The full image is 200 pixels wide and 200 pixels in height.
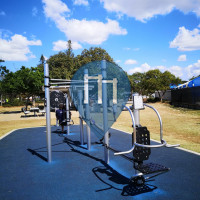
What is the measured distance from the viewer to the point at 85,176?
13.1ft

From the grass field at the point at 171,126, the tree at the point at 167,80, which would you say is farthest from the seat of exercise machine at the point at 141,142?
the tree at the point at 167,80

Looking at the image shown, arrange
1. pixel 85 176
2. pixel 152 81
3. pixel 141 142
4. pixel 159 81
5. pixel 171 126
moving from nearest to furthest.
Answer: pixel 141 142 < pixel 85 176 < pixel 171 126 < pixel 152 81 < pixel 159 81

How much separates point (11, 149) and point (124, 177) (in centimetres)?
413

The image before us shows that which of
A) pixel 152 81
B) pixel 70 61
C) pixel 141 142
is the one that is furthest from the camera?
pixel 70 61

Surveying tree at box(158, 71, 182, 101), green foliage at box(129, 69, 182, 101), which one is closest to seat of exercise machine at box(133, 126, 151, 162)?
green foliage at box(129, 69, 182, 101)

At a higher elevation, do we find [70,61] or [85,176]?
[70,61]

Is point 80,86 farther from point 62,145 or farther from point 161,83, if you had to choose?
point 161,83

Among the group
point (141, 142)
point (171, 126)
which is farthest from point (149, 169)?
Answer: point (171, 126)

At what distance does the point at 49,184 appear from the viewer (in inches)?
144

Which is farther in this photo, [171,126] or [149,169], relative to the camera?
[171,126]

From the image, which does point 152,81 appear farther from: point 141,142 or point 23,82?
point 141,142

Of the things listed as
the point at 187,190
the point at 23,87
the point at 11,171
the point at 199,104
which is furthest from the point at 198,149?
the point at 23,87

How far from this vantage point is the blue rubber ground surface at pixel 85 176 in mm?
3220

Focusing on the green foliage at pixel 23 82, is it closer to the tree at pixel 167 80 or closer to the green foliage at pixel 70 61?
the green foliage at pixel 70 61
